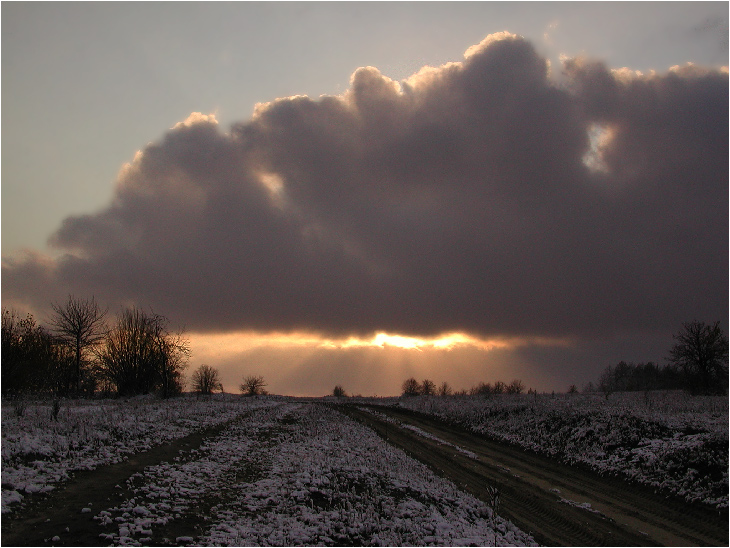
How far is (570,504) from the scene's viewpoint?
15922mm

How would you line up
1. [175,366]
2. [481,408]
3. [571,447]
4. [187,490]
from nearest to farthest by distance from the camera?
[187,490] → [571,447] → [481,408] → [175,366]

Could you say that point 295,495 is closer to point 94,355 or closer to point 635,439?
point 635,439

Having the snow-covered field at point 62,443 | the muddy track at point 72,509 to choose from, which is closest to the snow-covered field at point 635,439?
the muddy track at point 72,509

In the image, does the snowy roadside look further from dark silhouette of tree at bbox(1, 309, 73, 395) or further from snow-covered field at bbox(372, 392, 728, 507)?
dark silhouette of tree at bbox(1, 309, 73, 395)

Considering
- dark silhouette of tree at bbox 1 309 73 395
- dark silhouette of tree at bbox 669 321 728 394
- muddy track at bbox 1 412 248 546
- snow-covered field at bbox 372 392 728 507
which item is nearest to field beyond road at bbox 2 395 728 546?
muddy track at bbox 1 412 248 546

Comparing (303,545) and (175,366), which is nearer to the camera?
(303,545)

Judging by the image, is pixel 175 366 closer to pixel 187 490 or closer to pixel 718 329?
pixel 187 490

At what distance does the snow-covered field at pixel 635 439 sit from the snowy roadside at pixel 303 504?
8.95 metres

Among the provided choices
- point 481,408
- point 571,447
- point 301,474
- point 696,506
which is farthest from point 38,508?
point 481,408

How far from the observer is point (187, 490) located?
1352cm

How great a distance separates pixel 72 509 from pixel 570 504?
1511cm

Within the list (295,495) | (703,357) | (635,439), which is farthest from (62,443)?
(703,357)

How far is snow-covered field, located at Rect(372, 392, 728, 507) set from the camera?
1811 cm

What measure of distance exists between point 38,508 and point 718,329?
77.5 meters
